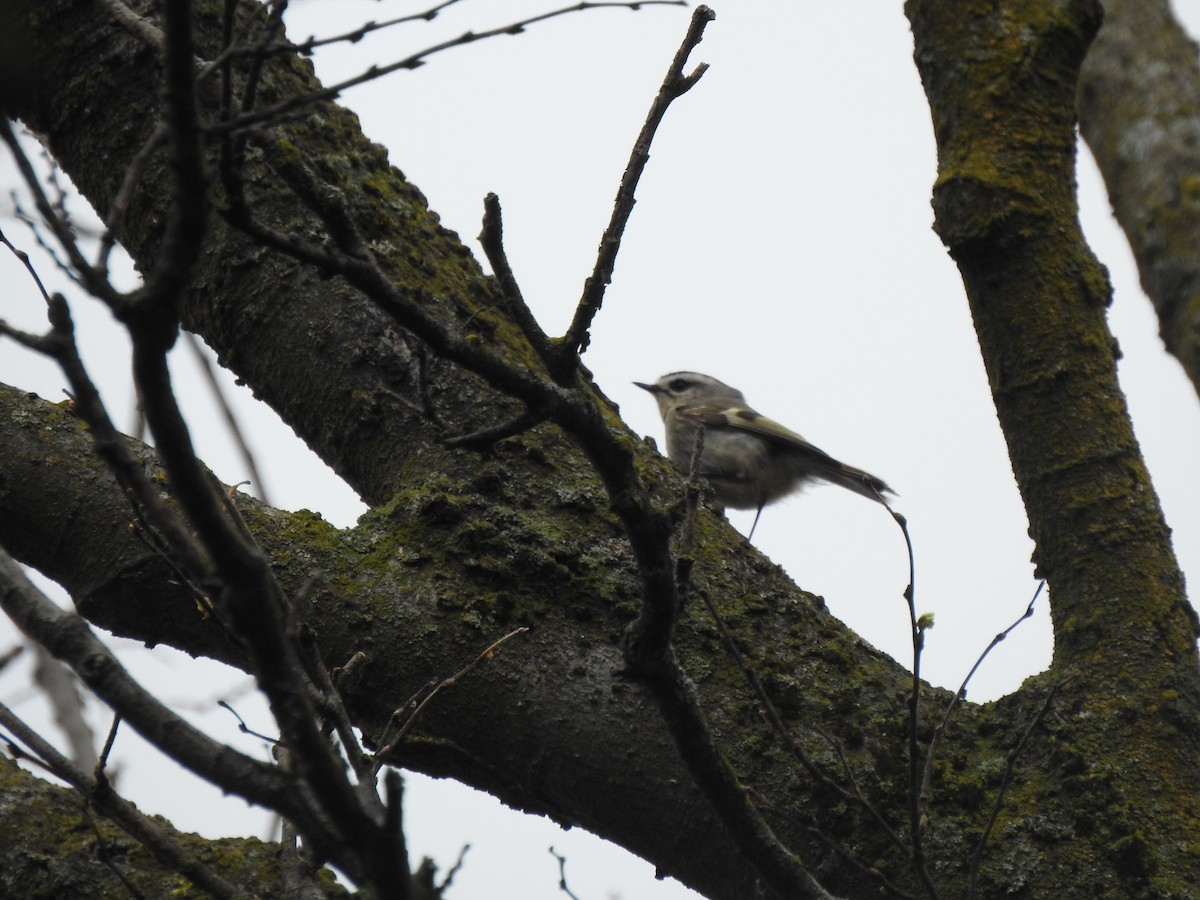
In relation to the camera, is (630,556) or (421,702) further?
(630,556)

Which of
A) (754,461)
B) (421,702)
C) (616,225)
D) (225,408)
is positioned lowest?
(421,702)

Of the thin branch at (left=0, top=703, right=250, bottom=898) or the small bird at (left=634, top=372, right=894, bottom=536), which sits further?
the small bird at (left=634, top=372, right=894, bottom=536)

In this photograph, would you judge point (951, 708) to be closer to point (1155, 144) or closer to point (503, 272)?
point (503, 272)

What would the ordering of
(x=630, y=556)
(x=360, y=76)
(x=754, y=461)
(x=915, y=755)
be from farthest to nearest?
(x=754, y=461) < (x=630, y=556) < (x=915, y=755) < (x=360, y=76)

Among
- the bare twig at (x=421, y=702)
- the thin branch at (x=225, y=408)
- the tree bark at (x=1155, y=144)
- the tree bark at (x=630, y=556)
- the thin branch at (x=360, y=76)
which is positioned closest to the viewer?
the thin branch at (x=360, y=76)

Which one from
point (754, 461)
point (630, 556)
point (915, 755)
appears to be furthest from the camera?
point (754, 461)

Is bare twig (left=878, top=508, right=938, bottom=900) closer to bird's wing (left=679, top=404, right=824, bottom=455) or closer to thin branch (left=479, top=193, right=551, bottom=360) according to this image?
thin branch (left=479, top=193, right=551, bottom=360)

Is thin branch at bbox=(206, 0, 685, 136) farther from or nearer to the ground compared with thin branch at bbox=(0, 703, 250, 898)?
farther from the ground

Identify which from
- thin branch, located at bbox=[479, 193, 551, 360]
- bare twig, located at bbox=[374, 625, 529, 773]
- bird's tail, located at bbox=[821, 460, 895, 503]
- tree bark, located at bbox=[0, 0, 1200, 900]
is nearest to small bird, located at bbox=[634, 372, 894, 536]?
bird's tail, located at bbox=[821, 460, 895, 503]

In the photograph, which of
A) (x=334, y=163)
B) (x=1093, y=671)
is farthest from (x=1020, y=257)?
(x=334, y=163)

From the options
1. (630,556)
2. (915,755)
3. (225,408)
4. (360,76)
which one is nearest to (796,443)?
(225,408)

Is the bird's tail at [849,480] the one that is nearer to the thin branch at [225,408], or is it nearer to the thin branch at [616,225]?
the thin branch at [225,408]

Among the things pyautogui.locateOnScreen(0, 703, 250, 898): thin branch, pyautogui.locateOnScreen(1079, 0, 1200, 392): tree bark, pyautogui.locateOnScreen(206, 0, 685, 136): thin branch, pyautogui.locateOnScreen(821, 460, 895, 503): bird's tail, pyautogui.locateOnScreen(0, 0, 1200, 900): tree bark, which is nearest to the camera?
pyautogui.locateOnScreen(206, 0, 685, 136): thin branch

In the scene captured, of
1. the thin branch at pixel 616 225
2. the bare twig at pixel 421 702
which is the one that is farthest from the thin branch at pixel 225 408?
the thin branch at pixel 616 225
